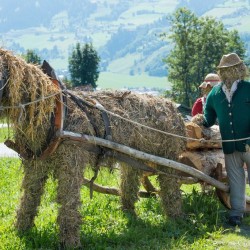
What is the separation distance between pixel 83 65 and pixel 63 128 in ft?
183

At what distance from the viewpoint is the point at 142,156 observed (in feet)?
22.9

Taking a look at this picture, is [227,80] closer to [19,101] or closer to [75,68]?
[19,101]

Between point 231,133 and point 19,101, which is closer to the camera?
point 19,101

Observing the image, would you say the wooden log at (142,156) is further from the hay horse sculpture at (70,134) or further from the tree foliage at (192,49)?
the tree foliage at (192,49)

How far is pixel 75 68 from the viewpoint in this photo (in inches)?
2403

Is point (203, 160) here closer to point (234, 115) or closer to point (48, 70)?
point (234, 115)

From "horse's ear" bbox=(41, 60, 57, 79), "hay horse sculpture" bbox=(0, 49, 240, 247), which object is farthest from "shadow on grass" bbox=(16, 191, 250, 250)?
"horse's ear" bbox=(41, 60, 57, 79)

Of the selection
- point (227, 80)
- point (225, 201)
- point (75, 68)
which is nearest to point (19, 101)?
point (227, 80)

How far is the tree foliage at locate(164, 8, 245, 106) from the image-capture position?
6062 cm

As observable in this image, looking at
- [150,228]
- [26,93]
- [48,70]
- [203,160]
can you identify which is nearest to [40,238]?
[150,228]

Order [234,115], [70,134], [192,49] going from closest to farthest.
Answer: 1. [70,134]
2. [234,115]
3. [192,49]

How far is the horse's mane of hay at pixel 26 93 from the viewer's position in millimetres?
5836

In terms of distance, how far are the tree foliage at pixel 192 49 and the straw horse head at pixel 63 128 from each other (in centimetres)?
5272

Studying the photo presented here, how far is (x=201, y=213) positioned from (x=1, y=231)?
270cm
